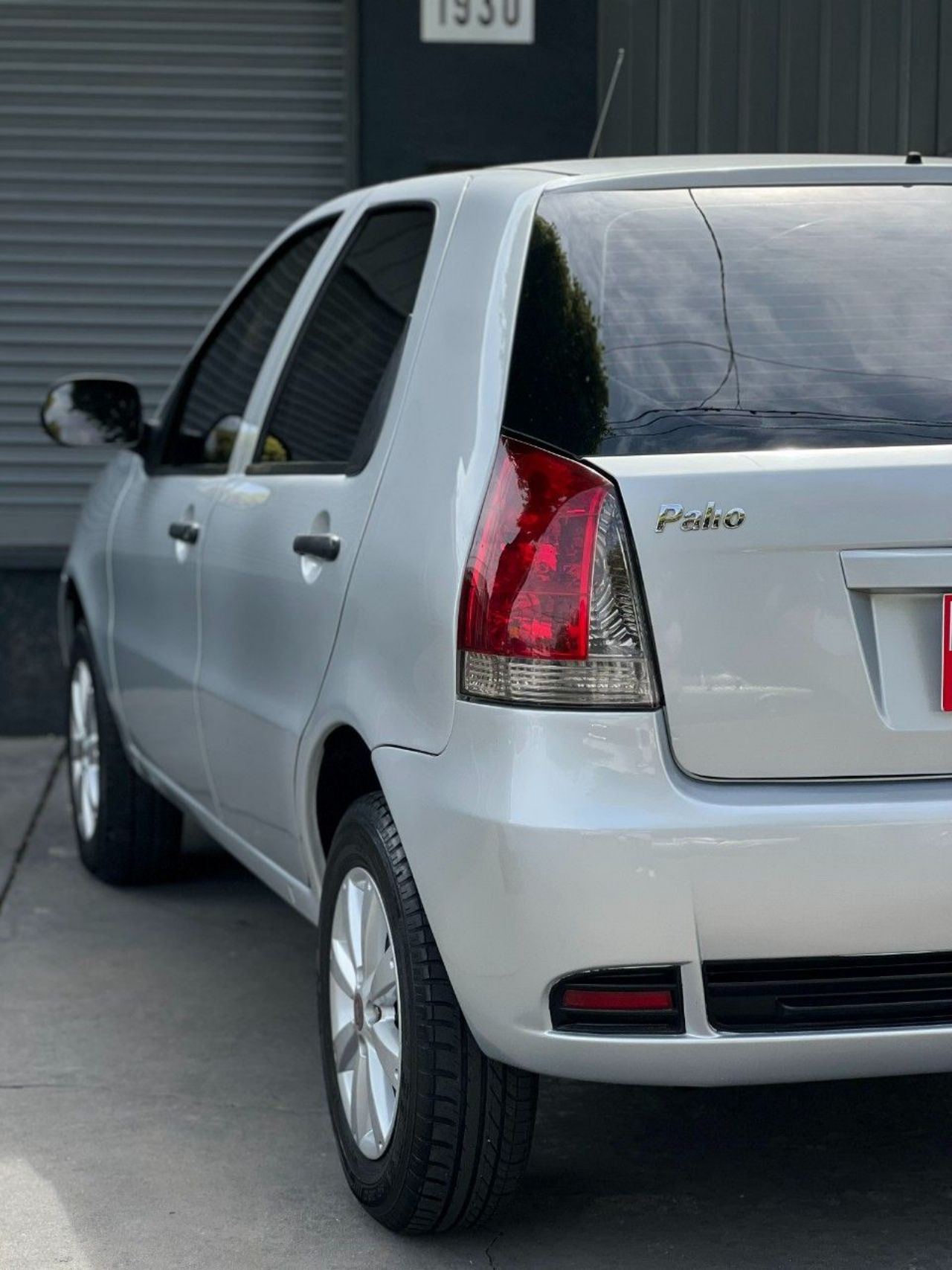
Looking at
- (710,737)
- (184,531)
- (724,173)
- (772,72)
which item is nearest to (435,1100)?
(710,737)

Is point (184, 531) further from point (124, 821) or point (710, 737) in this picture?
point (710, 737)

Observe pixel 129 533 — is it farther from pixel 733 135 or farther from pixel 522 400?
pixel 733 135

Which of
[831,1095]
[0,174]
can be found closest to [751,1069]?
[831,1095]

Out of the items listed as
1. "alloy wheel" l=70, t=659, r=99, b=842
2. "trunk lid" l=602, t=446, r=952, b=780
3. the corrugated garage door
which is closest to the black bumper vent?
"trunk lid" l=602, t=446, r=952, b=780

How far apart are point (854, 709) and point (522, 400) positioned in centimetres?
66

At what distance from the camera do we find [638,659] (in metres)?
2.59

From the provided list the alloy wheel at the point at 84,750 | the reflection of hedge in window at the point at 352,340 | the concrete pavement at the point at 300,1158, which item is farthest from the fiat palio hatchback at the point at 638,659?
the alloy wheel at the point at 84,750

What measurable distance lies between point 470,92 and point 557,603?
5.40m

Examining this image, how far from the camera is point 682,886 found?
254 cm

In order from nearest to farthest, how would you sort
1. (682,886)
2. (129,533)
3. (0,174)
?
(682,886) → (129,533) → (0,174)

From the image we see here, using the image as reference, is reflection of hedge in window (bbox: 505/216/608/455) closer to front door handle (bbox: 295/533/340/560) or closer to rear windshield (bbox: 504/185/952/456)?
rear windshield (bbox: 504/185/952/456)

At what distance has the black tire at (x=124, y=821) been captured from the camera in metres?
5.22

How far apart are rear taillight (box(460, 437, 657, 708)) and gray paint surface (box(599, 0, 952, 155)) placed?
17.1 feet

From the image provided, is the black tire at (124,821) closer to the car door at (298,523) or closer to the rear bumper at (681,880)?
the car door at (298,523)
